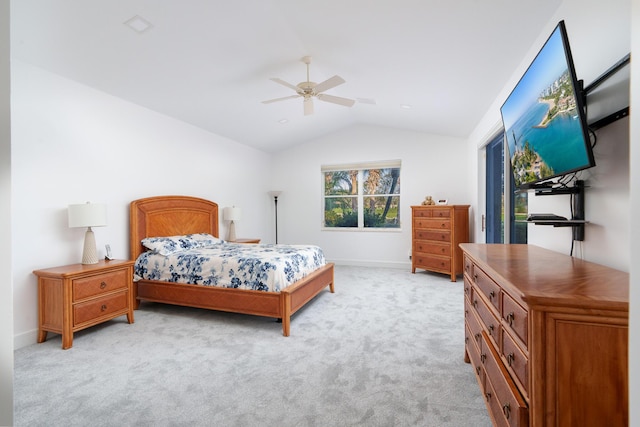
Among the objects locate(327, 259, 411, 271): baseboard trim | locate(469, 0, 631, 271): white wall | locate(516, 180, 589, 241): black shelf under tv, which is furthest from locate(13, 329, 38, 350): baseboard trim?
locate(327, 259, 411, 271): baseboard trim

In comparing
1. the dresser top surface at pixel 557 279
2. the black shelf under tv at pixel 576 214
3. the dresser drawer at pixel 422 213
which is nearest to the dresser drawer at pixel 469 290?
the dresser top surface at pixel 557 279

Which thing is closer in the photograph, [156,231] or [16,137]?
[16,137]

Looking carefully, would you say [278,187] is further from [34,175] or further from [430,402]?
[430,402]

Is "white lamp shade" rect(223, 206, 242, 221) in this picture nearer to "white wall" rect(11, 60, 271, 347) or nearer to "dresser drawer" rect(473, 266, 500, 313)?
"white wall" rect(11, 60, 271, 347)

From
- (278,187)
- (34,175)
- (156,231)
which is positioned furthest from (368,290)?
(34,175)

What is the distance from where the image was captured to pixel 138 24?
8.21 ft

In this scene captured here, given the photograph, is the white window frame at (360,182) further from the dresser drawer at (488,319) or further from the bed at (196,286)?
the dresser drawer at (488,319)

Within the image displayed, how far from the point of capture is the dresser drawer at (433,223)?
493 centimetres

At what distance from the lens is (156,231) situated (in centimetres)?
402

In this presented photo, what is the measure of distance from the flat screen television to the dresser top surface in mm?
437

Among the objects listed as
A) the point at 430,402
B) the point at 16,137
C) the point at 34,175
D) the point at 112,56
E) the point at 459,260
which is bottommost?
the point at 430,402

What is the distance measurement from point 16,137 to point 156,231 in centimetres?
169

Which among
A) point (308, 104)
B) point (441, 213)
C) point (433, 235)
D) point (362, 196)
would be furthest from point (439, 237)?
point (308, 104)

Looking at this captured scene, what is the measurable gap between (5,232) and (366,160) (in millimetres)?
5797
